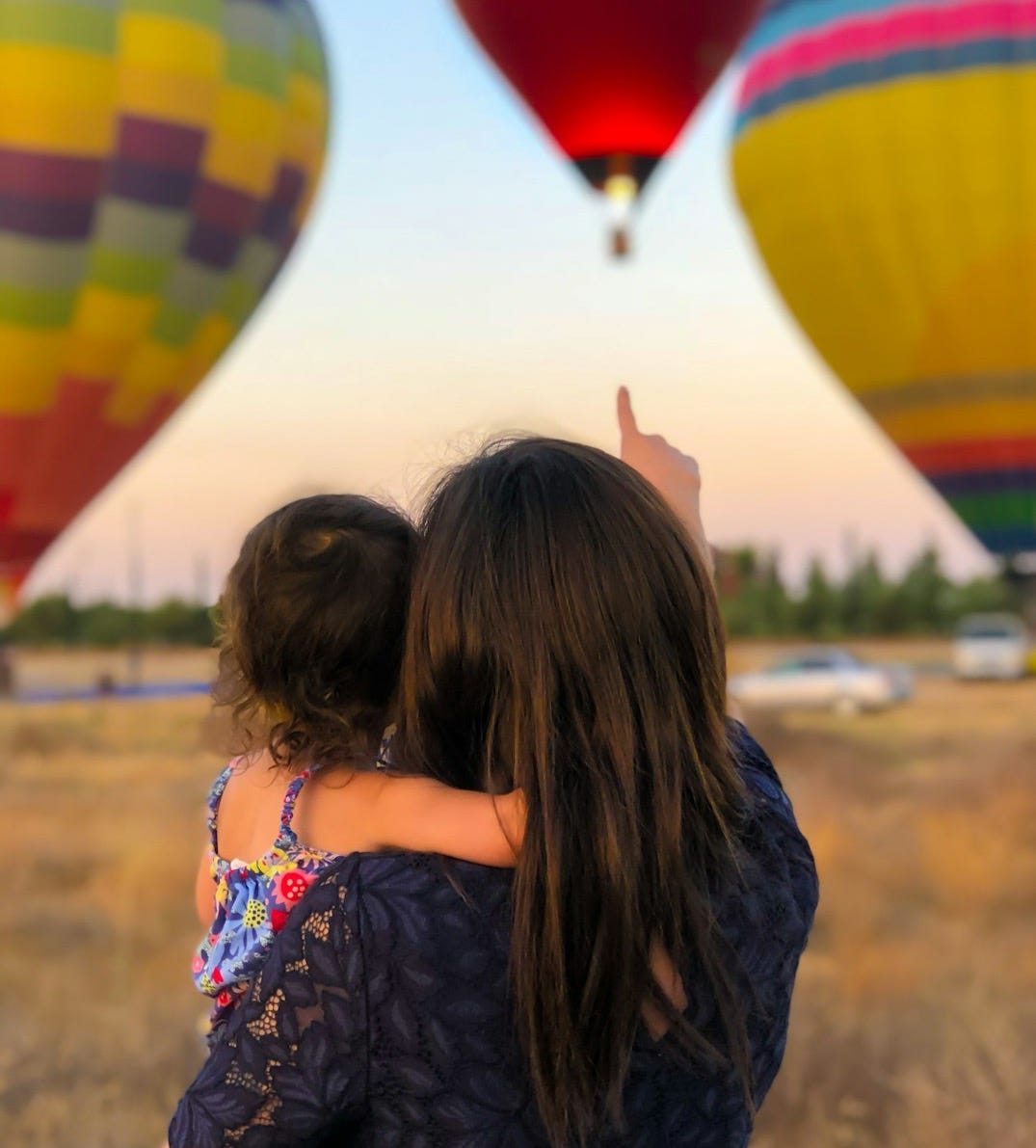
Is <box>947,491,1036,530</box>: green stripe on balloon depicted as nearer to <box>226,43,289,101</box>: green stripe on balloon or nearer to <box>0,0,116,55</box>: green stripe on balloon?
<box>226,43,289,101</box>: green stripe on balloon

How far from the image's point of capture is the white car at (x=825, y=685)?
12.6 meters

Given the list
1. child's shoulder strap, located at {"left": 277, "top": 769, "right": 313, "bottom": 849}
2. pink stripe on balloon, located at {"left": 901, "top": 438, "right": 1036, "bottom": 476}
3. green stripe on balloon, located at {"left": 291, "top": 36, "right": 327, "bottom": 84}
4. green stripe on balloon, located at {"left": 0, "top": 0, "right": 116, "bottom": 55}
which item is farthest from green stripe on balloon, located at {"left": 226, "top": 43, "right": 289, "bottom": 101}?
child's shoulder strap, located at {"left": 277, "top": 769, "right": 313, "bottom": 849}

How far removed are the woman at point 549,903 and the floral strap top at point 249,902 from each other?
0.32 ft

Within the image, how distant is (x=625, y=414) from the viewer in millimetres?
1149

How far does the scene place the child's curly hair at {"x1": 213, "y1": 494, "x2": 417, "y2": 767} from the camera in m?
0.99

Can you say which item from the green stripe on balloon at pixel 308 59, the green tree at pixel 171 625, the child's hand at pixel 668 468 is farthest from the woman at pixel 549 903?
the green tree at pixel 171 625

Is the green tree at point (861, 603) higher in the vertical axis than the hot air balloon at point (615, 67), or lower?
lower

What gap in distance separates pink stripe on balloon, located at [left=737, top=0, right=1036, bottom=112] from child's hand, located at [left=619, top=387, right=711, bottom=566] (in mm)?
11090

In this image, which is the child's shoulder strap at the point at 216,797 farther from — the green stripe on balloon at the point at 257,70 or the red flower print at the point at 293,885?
the green stripe on balloon at the point at 257,70

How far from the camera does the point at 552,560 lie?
823 mm

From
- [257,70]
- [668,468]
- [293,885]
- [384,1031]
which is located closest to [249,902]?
[293,885]

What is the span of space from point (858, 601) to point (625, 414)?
22.4 meters

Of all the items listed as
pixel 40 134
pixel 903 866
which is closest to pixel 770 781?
pixel 903 866

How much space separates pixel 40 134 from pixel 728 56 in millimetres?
4198
